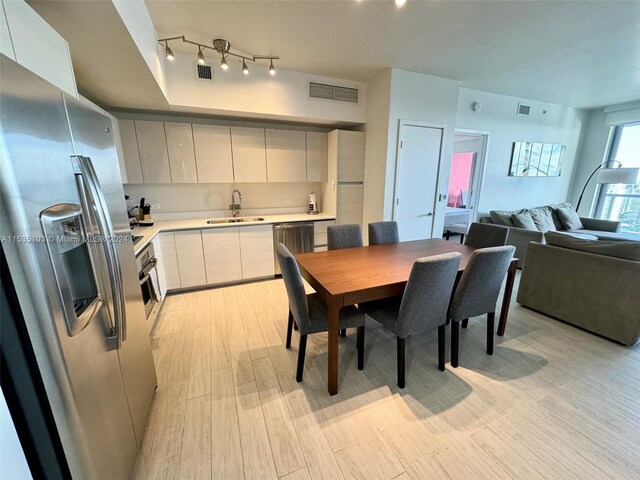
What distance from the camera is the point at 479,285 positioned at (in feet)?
6.16

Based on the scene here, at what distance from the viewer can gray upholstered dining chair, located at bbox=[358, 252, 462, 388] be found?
1592 mm

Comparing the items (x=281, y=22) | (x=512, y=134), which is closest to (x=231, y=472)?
(x=281, y=22)

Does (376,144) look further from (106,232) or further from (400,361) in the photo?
(106,232)

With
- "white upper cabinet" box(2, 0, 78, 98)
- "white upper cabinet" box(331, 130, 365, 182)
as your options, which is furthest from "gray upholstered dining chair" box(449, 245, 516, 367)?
"white upper cabinet" box(2, 0, 78, 98)

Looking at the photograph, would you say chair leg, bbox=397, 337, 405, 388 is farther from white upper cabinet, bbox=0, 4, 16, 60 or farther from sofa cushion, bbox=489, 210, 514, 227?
sofa cushion, bbox=489, 210, 514, 227

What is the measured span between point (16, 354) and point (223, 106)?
3.02 m

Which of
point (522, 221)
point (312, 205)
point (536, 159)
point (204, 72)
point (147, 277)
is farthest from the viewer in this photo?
point (536, 159)

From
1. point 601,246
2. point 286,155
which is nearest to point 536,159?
point 601,246

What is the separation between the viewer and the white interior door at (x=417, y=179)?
3.51 meters

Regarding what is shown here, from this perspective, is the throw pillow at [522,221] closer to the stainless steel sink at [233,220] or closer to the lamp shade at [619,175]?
the lamp shade at [619,175]

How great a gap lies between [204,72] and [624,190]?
7728 mm

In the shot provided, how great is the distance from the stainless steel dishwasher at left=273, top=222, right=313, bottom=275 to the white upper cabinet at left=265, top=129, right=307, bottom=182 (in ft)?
2.36

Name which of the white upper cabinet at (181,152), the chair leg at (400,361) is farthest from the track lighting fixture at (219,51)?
the chair leg at (400,361)

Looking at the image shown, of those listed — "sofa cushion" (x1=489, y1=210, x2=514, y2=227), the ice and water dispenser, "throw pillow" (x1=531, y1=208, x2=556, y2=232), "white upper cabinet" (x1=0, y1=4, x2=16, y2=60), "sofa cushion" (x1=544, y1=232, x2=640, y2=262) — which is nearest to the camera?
the ice and water dispenser
